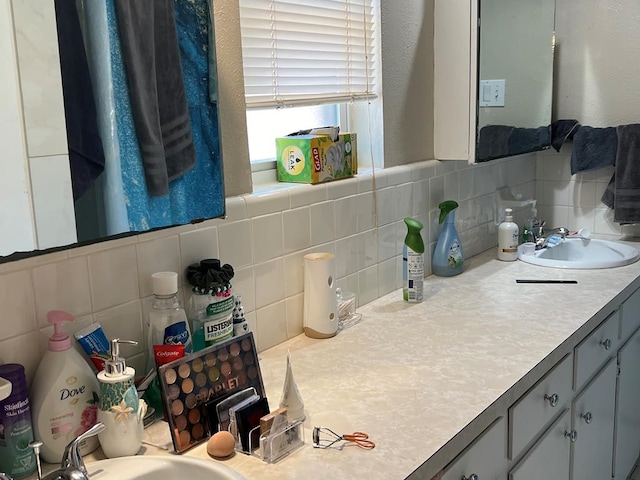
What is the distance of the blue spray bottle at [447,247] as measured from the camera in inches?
92.7

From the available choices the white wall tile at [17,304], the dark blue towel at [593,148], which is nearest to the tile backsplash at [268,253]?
the white wall tile at [17,304]

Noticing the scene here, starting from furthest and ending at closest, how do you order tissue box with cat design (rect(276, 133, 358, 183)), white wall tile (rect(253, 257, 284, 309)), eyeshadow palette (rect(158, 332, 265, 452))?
tissue box with cat design (rect(276, 133, 358, 183)) < white wall tile (rect(253, 257, 284, 309)) < eyeshadow palette (rect(158, 332, 265, 452))

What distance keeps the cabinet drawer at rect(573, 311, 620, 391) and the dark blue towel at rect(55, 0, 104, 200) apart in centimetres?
135

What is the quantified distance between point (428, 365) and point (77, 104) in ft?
3.21

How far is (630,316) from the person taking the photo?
232 cm

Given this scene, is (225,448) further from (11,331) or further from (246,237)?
(246,237)

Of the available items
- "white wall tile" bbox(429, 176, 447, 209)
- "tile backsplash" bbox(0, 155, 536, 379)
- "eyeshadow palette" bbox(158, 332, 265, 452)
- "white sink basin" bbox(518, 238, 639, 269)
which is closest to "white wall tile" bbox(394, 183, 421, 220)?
"tile backsplash" bbox(0, 155, 536, 379)

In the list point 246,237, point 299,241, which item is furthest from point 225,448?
point 299,241

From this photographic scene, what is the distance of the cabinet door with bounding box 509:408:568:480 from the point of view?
166cm

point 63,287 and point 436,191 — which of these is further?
point 436,191

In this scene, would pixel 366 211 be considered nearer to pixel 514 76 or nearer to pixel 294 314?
pixel 294 314

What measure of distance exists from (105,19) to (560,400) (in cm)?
141

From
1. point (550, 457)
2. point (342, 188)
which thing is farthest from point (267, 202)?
point (550, 457)

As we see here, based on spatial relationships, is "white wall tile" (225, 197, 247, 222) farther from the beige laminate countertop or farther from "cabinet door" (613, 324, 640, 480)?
"cabinet door" (613, 324, 640, 480)
